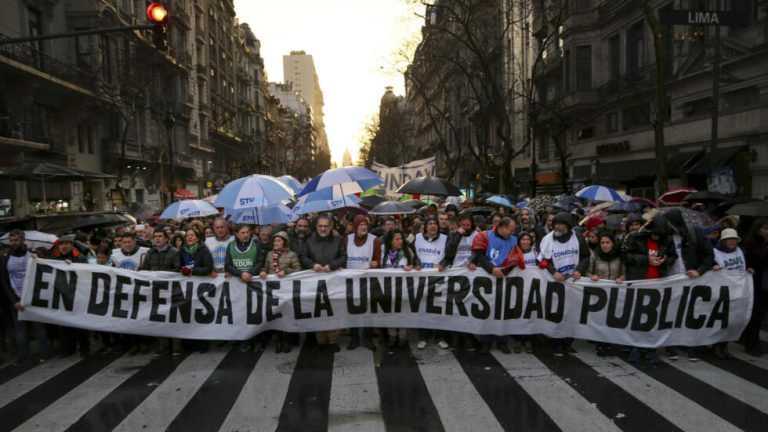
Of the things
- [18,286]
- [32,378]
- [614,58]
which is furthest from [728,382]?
[614,58]

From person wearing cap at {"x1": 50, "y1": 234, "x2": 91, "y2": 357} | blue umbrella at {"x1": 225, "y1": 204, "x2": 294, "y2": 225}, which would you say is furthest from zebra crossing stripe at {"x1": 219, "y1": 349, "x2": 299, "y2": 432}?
blue umbrella at {"x1": 225, "y1": 204, "x2": 294, "y2": 225}

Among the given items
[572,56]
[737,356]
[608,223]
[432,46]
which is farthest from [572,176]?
[737,356]

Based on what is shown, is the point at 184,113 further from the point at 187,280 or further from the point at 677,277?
the point at 677,277

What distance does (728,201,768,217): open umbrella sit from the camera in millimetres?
7793

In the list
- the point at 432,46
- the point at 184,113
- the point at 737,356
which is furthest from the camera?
the point at 184,113

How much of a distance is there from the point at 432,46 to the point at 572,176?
36.5 feet

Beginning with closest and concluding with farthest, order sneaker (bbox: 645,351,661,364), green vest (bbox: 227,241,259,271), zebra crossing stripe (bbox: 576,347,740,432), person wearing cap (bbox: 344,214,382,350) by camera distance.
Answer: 1. zebra crossing stripe (bbox: 576,347,740,432)
2. sneaker (bbox: 645,351,661,364)
3. green vest (bbox: 227,241,259,271)
4. person wearing cap (bbox: 344,214,382,350)

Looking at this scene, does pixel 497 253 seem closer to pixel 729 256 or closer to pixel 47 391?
pixel 729 256

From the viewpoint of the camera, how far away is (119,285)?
6.88m

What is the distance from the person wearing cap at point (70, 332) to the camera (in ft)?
23.0

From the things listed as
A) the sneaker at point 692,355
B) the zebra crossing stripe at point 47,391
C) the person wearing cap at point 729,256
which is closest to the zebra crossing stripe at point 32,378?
the zebra crossing stripe at point 47,391

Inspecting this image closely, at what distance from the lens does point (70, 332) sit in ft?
23.2

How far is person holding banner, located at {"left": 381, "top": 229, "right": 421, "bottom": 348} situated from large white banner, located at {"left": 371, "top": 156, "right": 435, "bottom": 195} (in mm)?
9410

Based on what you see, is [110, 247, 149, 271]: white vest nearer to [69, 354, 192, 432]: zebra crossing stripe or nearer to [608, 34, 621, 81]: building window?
[69, 354, 192, 432]: zebra crossing stripe
